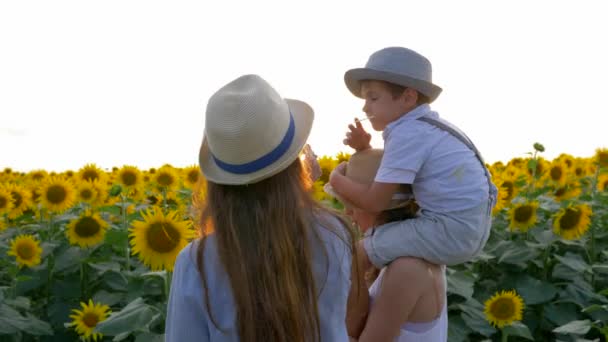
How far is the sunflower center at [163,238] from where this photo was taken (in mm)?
3416

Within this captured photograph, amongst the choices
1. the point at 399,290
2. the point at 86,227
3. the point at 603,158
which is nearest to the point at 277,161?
the point at 399,290

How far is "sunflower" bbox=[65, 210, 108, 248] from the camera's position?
446cm

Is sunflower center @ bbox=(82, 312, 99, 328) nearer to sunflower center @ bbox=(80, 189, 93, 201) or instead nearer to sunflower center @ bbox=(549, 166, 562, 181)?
sunflower center @ bbox=(80, 189, 93, 201)

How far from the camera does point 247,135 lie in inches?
79.5

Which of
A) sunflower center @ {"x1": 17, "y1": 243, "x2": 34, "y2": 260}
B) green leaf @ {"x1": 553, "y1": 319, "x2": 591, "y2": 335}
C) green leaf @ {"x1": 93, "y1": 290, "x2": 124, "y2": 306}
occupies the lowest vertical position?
green leaf @ {"x1": 553, "y1": 319, "x2": 591, "y2": 335}

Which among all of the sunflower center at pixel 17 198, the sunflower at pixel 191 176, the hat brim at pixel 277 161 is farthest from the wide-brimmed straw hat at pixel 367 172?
the sunflower center at pixel 17 198

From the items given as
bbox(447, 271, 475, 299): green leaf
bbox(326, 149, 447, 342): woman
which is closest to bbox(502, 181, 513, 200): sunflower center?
bbox(447, 271, 475, 299): green leaf

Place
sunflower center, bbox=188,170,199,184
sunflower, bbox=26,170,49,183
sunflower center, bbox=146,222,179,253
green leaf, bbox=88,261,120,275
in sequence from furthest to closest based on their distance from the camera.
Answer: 1. sunflower, bbox=26,170,49,183
2. sunflower center, bbox=188,170,199,184
3. green leaf, bbox=88,261,120,275
4. sunflower center, bbox=146,222,179,253

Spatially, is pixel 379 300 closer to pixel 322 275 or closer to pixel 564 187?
pixel 322 275

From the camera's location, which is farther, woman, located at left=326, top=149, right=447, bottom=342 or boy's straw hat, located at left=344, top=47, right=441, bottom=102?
boy's straw hat, located at left=344, top=47, right=441, bottom=102

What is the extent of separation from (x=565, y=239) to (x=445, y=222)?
2690 millimetres

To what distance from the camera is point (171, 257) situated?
11.2 feet

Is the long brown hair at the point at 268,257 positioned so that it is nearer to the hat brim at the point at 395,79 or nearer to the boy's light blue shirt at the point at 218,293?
the boy's light blue shirt at the point at 218,293

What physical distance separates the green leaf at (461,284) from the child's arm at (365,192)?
1493mm
